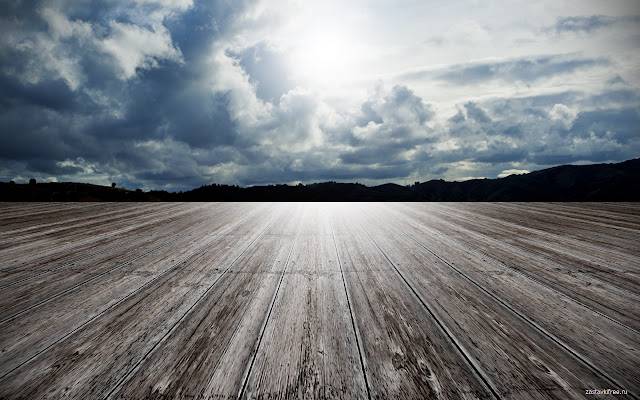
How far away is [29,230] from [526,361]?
16.2 ft

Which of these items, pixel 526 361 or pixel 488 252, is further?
pixel 488 252

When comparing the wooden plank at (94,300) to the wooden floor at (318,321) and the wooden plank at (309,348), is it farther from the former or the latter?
the wooden plank at (309,348)

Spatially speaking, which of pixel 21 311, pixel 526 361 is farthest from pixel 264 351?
pixel 21 311

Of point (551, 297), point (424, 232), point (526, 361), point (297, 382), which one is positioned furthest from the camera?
point (424, 232)

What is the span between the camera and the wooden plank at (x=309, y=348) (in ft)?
3.03

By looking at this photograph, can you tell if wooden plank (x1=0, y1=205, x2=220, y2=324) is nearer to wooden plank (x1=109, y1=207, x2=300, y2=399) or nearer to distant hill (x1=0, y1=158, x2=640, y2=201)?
wooden plank (x1=109, y1=207, x2=300, y2=399)

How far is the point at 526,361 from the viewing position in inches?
42.5

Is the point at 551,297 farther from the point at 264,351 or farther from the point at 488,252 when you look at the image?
the point at 264,351

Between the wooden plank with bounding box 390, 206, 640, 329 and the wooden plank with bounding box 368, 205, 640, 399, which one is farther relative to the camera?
the wooden plank with bounding box 390, 206, 640, 329

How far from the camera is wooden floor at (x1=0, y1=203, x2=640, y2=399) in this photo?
963mm

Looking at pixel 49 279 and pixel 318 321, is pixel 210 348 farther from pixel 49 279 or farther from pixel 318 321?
pixel 49 279

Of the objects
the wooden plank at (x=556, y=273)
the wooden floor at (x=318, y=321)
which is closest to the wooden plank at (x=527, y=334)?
the wooden floor at (x=318, y=321)

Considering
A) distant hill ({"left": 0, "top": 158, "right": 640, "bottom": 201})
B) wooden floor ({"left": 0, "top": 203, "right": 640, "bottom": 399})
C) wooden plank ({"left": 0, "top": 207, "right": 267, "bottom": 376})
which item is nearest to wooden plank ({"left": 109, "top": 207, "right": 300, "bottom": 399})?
wooden floor ({"left": 0, "top": 203, "right": 640, "bottom": 399})

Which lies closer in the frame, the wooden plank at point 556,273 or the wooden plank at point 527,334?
the wooden plank at point 527,334
